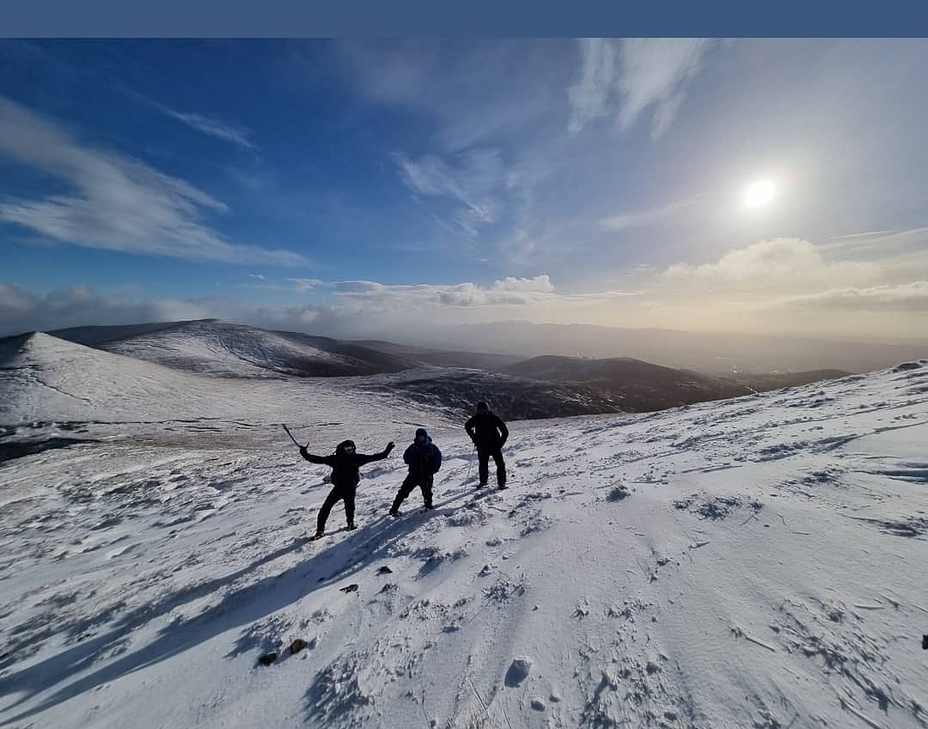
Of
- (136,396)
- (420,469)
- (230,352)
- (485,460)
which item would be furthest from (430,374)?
(420,469)

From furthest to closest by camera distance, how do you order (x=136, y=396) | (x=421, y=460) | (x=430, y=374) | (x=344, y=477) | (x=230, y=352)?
(x=230, y=352)
(x=430, y=374)
(x=136, y=396)
(x=421, y=460)
(x=344, y=477)

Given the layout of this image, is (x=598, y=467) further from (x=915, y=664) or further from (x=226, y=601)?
(x=226, y=601)

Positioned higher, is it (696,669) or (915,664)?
(915,664)

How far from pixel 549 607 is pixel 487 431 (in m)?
6.00

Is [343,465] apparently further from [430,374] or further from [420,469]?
[430,374]

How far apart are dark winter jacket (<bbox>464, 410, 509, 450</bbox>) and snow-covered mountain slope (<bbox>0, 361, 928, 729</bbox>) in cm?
124

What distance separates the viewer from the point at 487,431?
33.7 feet

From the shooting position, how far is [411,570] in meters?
6.02

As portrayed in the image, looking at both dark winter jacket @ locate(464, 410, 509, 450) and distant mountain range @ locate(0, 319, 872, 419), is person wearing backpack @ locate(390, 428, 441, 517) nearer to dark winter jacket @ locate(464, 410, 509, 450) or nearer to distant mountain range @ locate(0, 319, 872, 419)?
dark winter jacket @ locate(464, 410, 509, 450)

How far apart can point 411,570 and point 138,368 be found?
50.3 meters

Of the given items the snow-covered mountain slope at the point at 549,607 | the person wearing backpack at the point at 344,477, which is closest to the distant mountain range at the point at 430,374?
the person wearing backpack at the point at 344,477

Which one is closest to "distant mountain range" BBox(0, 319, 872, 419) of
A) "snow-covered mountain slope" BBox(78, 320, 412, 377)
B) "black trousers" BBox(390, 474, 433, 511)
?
"snow-covered mountain slope" BBox(78, 320, 412, 377)

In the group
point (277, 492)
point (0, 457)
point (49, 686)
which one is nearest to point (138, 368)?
point (0, 457)

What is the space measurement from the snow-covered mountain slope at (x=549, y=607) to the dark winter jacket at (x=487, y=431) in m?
1.24
